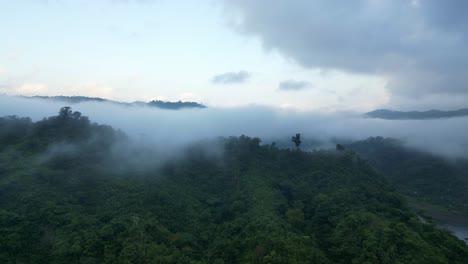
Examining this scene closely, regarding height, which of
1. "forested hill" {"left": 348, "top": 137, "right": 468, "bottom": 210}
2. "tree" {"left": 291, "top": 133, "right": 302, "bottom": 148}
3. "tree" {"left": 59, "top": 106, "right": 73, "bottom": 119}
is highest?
"tree" {"left": 59, "top": 106, "right": 73, "bottom": 119}

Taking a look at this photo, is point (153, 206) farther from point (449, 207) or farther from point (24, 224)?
point (449, 207)

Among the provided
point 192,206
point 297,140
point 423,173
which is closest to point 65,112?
point 192,206

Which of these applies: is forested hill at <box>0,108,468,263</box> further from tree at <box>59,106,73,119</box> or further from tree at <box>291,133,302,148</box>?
tree at <box>291,133,302,148</box>

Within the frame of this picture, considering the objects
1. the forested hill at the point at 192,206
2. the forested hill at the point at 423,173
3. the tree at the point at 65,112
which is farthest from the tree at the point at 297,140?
the tree at the point at 65,112

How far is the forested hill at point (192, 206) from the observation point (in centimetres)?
4675

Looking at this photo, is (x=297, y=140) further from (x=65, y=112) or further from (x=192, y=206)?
(x=65, y=112)

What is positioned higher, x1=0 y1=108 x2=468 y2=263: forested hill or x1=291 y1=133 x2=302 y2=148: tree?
x1=291 y1=133 x2=302 y2=148: tree

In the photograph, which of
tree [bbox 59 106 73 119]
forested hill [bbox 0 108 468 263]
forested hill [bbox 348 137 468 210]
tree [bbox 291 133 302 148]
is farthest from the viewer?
forested hill [bbox 348 137 468 210]

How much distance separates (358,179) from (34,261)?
65.8m

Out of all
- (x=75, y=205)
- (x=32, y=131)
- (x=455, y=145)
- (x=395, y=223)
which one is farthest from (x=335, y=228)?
(x=455, y=145)

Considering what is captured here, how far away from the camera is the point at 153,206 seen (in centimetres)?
6119

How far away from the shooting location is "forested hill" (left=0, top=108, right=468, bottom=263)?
153ft

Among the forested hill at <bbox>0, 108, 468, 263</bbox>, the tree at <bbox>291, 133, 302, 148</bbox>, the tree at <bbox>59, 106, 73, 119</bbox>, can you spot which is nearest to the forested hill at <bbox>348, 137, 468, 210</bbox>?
the forested hill at <bbox>0, 108, 468, 263</bbox>

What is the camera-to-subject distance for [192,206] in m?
66.7
